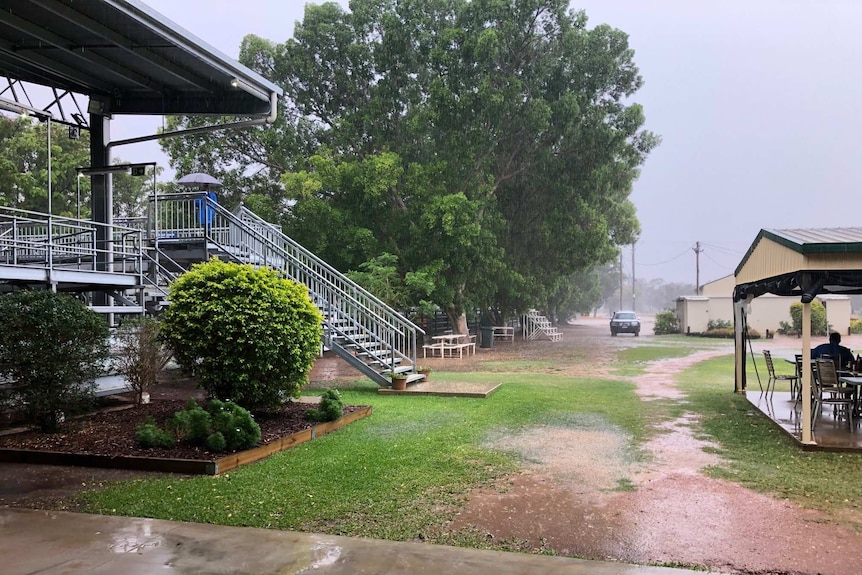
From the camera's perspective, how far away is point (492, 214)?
1013 inches

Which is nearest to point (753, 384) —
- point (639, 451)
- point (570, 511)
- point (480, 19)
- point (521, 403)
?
point (521, 403)

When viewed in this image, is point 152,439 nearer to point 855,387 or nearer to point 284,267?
point 284,267

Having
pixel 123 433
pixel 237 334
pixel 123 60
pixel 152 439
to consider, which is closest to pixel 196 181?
pixel 123 60

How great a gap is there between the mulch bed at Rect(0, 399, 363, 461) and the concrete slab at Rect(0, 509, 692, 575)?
185cm

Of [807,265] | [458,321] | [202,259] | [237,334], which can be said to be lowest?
[458,321]

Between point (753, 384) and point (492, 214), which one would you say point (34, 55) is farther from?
point (492, 214)

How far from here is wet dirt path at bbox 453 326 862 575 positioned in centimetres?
438

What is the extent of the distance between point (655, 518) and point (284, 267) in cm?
1060

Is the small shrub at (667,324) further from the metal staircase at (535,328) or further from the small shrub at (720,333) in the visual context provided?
the metal staircase at (535,328)

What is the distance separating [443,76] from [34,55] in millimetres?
16910

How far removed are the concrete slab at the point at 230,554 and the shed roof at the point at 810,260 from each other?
524 centimetres

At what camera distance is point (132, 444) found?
23.3 ft

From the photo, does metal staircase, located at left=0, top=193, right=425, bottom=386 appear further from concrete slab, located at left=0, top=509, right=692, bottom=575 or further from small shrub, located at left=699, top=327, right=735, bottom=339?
small shrub, located at left=699, top=327, right=735, bottom=339

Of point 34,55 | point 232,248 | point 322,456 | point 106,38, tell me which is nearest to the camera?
point 322,456
